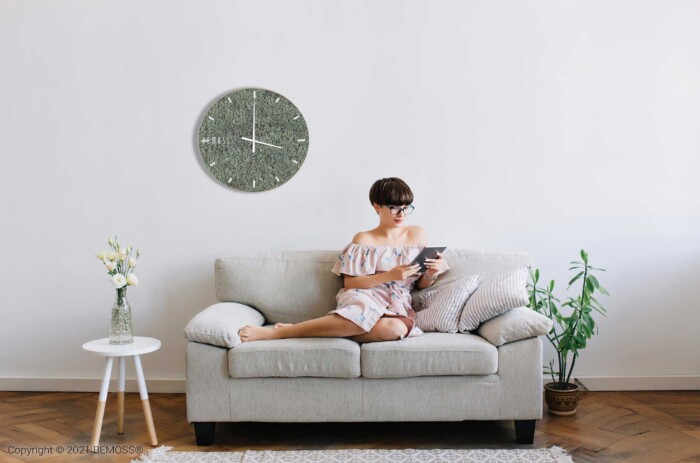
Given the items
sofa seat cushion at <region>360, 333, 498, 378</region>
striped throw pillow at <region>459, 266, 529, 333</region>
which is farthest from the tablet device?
sofa seat cushion at <region>360, 333, 498, 378</region>

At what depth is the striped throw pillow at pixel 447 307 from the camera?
353 centimetres

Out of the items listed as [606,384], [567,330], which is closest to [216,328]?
[567,330]

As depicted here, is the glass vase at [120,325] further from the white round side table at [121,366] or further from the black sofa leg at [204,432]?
the black sofa leg at [204,432]

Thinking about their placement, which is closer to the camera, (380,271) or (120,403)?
(120,403)

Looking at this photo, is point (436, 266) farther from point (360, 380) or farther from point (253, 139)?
point (253, 139)

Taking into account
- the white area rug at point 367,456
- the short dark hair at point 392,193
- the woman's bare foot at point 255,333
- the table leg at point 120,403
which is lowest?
the white area rug at point 367,456

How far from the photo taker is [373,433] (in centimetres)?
350

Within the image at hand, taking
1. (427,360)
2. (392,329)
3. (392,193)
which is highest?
(392,193)

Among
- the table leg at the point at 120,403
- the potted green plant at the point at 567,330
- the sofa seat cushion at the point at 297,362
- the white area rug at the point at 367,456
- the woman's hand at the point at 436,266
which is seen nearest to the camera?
the white area rug at the point at 367,456

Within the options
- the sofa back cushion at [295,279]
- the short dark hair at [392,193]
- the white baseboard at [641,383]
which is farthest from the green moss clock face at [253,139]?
the white baseboard at [641,383]

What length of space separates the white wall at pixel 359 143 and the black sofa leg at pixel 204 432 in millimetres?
1005

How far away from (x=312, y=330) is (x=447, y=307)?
2.14 feet

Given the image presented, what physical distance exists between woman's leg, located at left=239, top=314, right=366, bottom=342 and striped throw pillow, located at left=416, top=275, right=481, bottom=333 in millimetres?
390

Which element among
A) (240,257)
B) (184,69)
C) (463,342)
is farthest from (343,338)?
(184,69)
